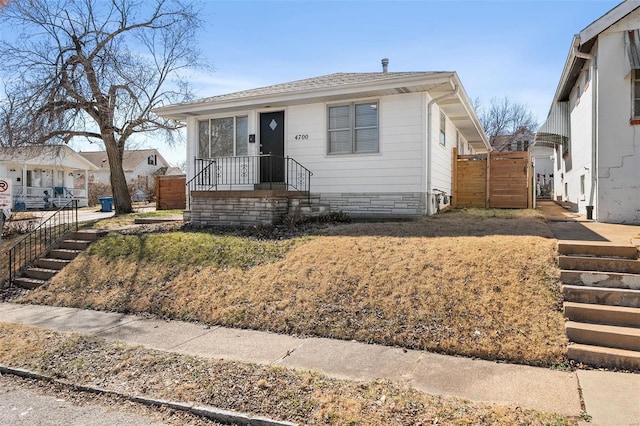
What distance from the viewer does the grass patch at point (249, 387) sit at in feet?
10.6

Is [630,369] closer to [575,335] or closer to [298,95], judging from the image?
[575,335]

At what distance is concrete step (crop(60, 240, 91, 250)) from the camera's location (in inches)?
375

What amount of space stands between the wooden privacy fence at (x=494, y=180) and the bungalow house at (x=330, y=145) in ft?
4.88

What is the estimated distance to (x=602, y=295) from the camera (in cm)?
494

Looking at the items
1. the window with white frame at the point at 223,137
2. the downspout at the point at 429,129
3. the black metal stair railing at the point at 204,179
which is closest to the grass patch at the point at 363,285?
the downspout at the point at 429,129

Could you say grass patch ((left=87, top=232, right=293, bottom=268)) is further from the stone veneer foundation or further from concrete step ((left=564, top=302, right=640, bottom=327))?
concrete step ((left=564, top=302, right=640, bottom=327))

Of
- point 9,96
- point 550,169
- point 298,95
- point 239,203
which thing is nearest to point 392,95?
point 298,95

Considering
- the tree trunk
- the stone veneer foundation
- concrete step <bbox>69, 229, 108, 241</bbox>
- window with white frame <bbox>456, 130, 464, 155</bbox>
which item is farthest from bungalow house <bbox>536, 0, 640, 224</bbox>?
the tree trunk

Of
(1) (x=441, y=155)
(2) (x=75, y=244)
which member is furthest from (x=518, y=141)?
(2) (x=75, y=244)

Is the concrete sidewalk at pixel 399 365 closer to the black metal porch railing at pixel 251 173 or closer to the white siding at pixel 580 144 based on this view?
the white siding at pixel 580 144

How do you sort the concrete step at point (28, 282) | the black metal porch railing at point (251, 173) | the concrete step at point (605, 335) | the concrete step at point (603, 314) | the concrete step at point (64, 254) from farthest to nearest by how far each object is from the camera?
the black metal porch railing at point (251, 173) < the concrete step at point (64, 254) < the concrete step at point (28, 282) < the concrete step at point (603, 314) < the concrete step at point (605, 335)

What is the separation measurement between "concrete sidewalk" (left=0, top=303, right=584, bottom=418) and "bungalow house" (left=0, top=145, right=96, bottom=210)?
2442 centimetres

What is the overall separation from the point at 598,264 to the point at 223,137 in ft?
34.0

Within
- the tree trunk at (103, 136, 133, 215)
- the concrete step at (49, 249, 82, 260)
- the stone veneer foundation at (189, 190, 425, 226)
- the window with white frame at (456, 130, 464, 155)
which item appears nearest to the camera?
the concrete step at (49, 249, 82, 260)
